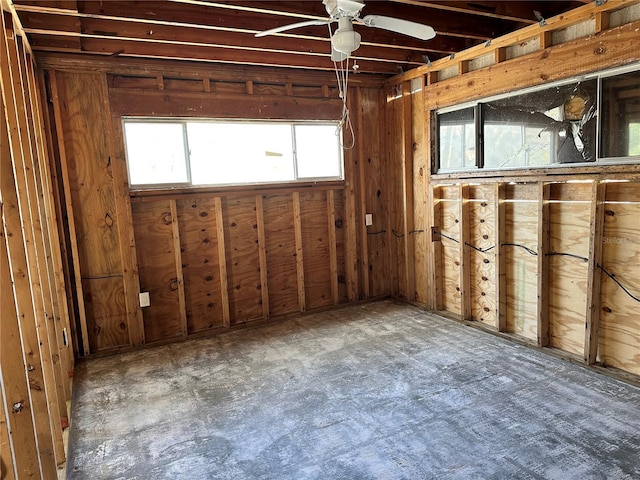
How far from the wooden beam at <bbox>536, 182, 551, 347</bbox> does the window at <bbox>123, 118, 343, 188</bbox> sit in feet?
7.30

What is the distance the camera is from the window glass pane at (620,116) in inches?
110

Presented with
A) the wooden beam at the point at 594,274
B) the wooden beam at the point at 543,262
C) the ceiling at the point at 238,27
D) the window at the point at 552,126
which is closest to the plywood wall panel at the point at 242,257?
the ceiling at the point at 238,27

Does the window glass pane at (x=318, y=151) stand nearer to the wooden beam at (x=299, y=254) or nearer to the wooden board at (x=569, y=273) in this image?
the wooden beam at (x=299, y=254)

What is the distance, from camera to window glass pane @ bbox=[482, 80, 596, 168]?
10.2 ft

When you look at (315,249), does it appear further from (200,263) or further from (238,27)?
(238,27)

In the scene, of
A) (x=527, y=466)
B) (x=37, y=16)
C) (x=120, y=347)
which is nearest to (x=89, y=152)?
(x=37, y=16)

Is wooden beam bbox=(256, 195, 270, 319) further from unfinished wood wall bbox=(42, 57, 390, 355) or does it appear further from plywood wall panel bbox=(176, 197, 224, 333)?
plywood wall panel bbox=(176, 197, 224, 333)

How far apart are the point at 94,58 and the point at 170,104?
706 millimetres

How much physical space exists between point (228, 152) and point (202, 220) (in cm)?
75

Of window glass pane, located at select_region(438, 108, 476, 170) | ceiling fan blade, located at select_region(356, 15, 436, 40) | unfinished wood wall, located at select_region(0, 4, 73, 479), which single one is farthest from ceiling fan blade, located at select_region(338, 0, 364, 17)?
window glass pane, located at select_region(438, 108, 476, 170)

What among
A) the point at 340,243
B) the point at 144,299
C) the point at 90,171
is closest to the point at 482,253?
the point at 340,243

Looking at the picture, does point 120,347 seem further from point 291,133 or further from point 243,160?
point 291,133

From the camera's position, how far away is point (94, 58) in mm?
3703

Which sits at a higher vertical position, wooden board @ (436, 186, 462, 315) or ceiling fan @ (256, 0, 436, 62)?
ceiling fan @ (256, 0, 436, 62)
